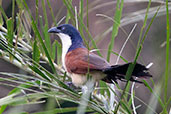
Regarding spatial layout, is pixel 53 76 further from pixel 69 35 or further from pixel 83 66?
pixel 69 35

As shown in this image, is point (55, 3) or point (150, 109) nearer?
point (150, 109)

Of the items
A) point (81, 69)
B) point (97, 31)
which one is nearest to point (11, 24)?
point (81, 69)

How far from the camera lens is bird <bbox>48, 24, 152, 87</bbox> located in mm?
829

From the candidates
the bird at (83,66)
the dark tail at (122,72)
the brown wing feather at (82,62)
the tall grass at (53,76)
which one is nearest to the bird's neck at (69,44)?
the bird at (83,66)

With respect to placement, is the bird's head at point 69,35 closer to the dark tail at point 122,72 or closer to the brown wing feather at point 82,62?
the brown wing feather at point 82,62

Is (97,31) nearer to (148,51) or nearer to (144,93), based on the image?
(148,51)

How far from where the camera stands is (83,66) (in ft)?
3.45

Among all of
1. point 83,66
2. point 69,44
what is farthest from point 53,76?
point 69,44

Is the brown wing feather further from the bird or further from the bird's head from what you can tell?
the bird's head

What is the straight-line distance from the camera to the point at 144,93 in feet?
9.23

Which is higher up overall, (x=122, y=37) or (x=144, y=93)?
(x=122, y=37)

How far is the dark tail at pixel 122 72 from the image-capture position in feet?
1.90

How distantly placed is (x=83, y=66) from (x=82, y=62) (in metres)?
0.02

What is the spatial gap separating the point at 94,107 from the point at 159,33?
6.40 ft
